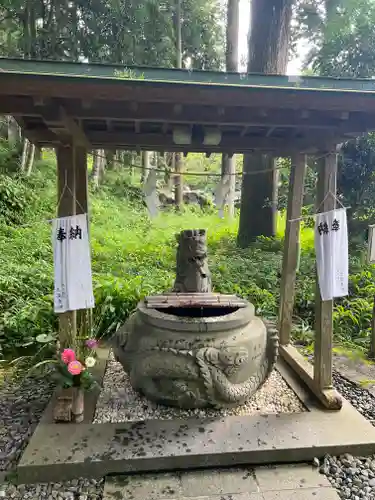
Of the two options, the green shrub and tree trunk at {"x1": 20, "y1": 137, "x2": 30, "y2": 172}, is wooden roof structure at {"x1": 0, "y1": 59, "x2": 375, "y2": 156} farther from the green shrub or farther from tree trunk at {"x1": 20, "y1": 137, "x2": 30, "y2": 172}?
tree trunk at {"x1": 20, "y1": 137, "x2": 30, "y2": 172}

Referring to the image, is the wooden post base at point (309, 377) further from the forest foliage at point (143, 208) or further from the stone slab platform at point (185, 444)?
the forest foliage at point (143, 208)

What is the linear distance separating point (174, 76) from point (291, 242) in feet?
8.29

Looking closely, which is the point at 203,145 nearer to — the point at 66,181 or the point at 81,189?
the point at 81,189

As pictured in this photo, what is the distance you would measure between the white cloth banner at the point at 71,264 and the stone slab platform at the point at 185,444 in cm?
104

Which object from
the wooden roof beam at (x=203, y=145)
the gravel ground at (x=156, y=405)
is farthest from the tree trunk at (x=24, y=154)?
the gravel ground at (x=156, y=405)

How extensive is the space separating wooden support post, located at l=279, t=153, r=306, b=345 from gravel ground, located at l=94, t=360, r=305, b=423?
36.0 inches

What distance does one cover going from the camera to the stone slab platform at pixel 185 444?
8.52 feet

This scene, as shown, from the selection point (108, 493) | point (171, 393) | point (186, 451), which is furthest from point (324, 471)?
point (108, 493)

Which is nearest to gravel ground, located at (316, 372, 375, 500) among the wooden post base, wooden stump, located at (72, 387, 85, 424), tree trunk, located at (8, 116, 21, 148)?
the wooden post base

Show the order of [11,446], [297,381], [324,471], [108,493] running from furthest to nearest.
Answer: [297,381]
[11,446]
[324,471]
[108,493]

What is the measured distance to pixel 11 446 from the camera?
2.91 meters

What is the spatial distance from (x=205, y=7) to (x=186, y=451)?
50.6 feet

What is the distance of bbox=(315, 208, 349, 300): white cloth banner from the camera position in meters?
3.19

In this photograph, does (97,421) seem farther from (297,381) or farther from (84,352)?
(297,381)
